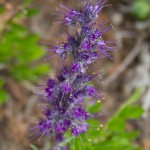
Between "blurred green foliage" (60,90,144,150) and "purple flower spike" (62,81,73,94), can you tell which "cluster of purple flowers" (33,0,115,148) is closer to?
"purple flower spike" (62,81,73,94)

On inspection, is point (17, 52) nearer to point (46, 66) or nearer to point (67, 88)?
point (46, 66)

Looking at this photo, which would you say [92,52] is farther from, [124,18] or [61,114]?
[124,18]

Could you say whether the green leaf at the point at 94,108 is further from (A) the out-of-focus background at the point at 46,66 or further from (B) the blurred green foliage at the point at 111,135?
(A) the out-of-focus background at the point at 46,66

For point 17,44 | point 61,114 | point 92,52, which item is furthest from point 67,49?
point 17,44

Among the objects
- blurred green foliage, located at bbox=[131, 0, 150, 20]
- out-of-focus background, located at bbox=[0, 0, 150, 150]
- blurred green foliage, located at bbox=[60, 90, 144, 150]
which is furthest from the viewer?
blurred green foliage, located at bbox=[131, 0, 150, 20]

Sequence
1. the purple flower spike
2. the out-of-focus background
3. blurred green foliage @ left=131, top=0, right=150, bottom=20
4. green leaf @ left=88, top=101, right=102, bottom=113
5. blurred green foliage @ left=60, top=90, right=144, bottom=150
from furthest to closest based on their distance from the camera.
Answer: blurred green foliage @ left=131, top=0, right=150, bottom=20, the out-of-focus background, green leaf @ left=88, top=101, right=102, bottom=113, blurred green foliage @ left=60, top=90, right=144, bottom=150, the purple flower spike

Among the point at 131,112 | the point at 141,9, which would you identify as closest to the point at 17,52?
the point at 131,112

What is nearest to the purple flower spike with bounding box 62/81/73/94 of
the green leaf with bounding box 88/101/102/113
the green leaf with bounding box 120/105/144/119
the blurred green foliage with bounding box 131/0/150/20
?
the green leaf with bounding box 88/101/102/113
